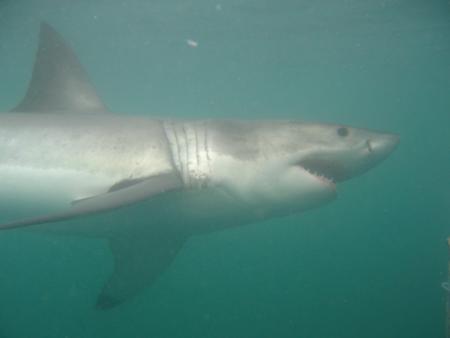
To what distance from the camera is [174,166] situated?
441 cm

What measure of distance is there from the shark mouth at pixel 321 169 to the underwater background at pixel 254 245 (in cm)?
397

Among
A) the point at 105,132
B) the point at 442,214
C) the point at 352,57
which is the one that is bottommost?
the point at 105,132

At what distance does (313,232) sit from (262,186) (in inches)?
1273

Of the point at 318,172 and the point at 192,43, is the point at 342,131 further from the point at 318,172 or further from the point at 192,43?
the point at 192,43

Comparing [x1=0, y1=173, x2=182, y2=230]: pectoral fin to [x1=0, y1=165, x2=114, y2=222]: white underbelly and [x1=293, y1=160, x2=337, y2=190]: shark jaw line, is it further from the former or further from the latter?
[x1=293, y1=160, x2=337, y2=190]: shark jaw line

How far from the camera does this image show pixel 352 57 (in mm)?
40750

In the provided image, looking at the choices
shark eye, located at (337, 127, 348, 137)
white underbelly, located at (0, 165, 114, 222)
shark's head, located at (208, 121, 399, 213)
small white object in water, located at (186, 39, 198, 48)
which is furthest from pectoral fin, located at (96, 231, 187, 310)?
small white object in water, located at (186, 39, 198, 48)

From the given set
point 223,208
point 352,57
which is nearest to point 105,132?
point 223,208

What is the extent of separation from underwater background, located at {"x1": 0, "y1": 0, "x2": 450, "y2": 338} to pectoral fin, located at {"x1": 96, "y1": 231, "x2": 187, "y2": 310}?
2175 mm

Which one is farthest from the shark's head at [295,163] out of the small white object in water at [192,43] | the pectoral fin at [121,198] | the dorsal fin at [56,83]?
the small white object in water at [192,43]

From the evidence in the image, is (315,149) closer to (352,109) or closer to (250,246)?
(250,246)

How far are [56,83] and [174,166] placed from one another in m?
3.09

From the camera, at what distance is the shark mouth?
4312 mm

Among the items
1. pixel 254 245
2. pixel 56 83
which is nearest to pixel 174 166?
pixel 56 83
